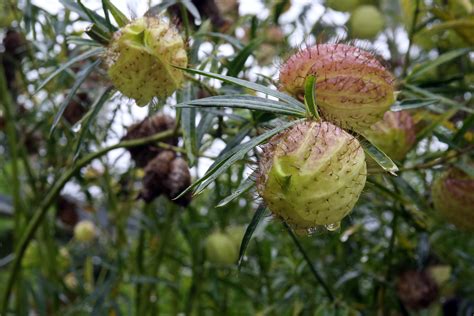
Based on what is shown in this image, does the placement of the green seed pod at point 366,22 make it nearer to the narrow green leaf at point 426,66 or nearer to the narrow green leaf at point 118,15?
the narrow green leaf at point 426,66

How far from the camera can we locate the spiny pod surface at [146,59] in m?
0.71

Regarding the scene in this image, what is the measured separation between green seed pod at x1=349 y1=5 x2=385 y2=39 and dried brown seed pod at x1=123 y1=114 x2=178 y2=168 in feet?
1.80

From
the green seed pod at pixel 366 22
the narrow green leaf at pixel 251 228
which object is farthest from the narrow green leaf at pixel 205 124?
the green seed pod at pixel 366 22

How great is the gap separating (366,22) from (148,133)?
0.63m

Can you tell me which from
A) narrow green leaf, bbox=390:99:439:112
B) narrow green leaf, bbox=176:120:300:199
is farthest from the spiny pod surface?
narrow green leaf, bbox=390:99:439:112

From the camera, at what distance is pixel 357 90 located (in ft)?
2.35

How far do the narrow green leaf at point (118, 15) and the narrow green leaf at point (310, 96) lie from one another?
10.4 inches

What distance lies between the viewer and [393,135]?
900 mm

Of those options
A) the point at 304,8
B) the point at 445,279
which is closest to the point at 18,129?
the point at 304,8

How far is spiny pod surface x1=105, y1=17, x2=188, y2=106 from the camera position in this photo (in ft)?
2.34

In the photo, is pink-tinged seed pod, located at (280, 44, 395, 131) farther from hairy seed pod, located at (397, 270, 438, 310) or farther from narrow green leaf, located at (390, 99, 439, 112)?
hairy seed pod, located at (397, 270, 438, 310)

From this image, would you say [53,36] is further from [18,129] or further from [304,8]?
[304,8]

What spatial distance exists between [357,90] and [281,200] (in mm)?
189

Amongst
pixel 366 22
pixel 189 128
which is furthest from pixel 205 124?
pixel 366 22
